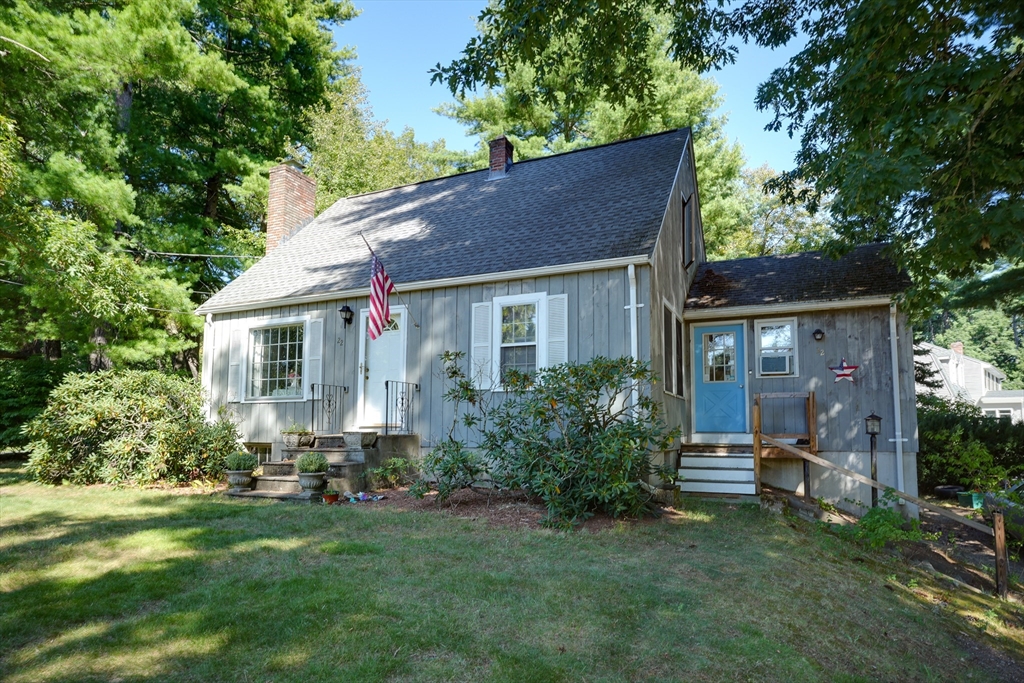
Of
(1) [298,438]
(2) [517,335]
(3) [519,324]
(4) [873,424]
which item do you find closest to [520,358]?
(2) [517,335]

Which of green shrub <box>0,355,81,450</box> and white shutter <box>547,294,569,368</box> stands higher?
white shutter <box>547,294,569,368</box>

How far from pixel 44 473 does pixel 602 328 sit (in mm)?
8541

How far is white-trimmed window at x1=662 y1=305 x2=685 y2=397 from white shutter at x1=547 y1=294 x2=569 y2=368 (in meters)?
1.48

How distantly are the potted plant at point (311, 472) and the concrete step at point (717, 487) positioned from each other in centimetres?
498

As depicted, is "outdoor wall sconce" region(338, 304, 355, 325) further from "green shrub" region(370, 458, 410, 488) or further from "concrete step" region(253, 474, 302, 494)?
"concrete step" region(253, 474, 302, 494)

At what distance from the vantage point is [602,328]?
28.2 feet

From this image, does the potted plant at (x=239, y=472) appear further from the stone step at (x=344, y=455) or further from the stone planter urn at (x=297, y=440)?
the stone planter urn at (x=297, y=440)

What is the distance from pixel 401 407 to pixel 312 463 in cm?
197

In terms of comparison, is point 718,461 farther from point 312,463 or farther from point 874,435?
point 312,463

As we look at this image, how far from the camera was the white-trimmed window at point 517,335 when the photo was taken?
29.1 feet

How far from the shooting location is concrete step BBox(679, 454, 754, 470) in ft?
29.3

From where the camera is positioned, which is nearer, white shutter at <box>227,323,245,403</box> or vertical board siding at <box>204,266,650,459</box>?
vertical board siding at <box>204,266,650,459</box>

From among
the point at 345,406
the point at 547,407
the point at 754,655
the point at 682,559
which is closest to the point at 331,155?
the point at 345,406

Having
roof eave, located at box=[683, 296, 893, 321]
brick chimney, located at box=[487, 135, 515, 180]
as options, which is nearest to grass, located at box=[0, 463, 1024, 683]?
roof eave, located at box=[683, 296, 893, 321]
